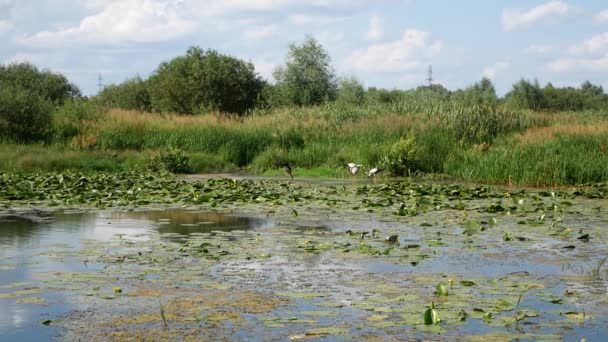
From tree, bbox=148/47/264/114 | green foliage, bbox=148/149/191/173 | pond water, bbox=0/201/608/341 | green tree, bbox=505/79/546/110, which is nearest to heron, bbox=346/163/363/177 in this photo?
green foliage, bbox=148/149/191/173

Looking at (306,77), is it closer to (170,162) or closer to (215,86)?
(215,86)

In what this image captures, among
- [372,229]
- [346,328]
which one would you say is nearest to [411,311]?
[346,328]

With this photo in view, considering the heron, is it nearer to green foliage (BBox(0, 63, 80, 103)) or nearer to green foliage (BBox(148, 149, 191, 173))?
green foliage (BBox(148, 149, 191, 173))

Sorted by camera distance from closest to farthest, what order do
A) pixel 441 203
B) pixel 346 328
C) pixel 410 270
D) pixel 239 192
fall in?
pixel 346 328
pixel 410 270
pixel 441 203
pixel 239 192

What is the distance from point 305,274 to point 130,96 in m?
53.8

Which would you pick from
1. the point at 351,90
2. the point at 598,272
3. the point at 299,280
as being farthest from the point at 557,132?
the point at 351,90

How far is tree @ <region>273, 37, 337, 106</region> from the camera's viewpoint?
54094 millimetres

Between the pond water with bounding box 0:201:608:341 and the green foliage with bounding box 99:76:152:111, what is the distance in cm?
4811

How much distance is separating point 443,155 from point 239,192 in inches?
383

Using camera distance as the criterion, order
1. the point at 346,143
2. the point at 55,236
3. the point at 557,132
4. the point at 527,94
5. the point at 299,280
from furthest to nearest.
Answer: the point at 527,94, the point at 346,143, the point at 557,132, the point at 55,236, the point at 299,280

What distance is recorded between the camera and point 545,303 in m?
6.62

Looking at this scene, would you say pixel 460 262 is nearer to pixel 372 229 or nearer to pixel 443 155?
pixel 372 229

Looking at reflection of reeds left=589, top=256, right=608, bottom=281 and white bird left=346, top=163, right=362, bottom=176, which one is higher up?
white bird left=346, top=163, right=362, bottom=176

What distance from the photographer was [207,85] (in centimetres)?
4922
